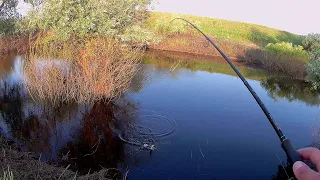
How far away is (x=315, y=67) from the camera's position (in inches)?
561

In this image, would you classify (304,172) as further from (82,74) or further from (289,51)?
(289,51)

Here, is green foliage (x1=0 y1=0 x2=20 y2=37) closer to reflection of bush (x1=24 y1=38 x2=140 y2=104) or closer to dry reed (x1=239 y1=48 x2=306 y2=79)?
reflection of bush (x1=24 y1=38 x2=140 y2=104)

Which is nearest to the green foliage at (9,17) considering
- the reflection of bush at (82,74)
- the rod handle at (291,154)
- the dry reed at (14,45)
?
the dry reed at (14,45)

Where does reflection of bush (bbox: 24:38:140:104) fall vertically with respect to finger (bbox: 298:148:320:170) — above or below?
below

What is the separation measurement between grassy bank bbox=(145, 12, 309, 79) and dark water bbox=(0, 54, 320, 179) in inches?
214

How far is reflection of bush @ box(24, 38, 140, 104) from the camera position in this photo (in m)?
10.5

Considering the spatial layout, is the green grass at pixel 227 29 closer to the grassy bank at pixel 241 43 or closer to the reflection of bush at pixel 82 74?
the grassy bank at pixel 241 43

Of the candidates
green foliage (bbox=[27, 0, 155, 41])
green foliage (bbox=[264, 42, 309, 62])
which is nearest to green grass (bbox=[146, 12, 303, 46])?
green foliage (bbox=[264, 42, 309, 62])

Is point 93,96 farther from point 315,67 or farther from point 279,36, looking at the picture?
point 279,36

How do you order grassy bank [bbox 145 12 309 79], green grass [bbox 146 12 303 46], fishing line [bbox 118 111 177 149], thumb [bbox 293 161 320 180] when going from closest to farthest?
thumb [bbox 293 161 320 180] → fishing line [bbox 118 111 177 149] → grassy bank [bbox 145 12 309 79] → green grass [bbox 146 12 303 46]

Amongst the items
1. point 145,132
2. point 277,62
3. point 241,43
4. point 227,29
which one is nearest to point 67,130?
point 145,132

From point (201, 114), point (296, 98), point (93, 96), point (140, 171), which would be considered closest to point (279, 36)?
point (296, 98)

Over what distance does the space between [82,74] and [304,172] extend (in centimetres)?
1024

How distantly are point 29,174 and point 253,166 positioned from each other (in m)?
6.13
